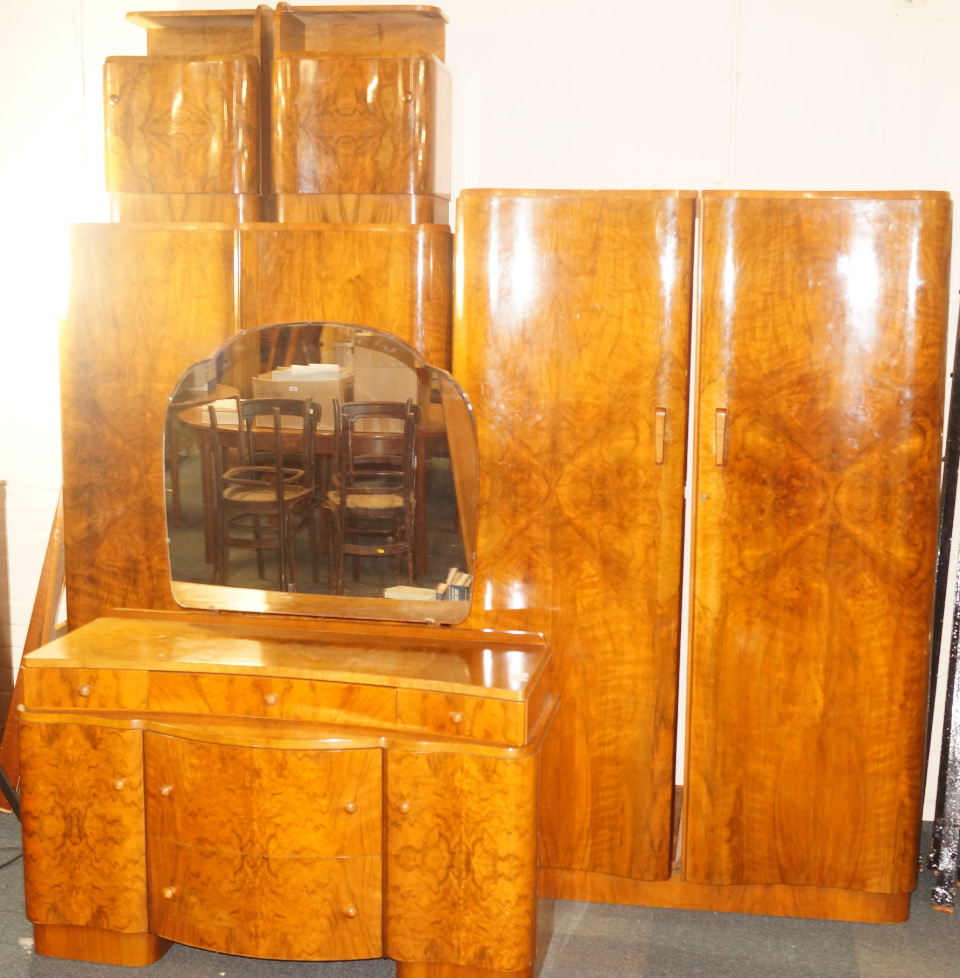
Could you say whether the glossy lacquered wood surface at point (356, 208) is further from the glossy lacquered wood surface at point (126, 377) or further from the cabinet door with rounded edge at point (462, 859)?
the cabinet door with rounded edge at point (462, 859)

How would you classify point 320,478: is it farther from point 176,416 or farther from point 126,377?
point 126,377

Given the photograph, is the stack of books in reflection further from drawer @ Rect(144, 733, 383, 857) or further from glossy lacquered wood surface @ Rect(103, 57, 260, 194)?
glossy lacquered wood surface @ Rect(103, 57, 260, 194)

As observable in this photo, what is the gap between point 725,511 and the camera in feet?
8.58

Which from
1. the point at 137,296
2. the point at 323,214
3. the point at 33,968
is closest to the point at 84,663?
the point at 33,968

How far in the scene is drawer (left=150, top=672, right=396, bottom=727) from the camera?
2414 mm

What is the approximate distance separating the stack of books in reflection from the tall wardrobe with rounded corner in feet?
0.23

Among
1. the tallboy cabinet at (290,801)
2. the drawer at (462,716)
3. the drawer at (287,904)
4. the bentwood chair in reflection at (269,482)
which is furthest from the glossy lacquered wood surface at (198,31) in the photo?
the drawer at (287,904)

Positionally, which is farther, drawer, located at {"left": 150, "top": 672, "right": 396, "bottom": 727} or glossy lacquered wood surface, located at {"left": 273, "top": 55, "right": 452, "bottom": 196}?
glossy lacquered wood surface, located at {"left": 273, "top": 55, "right": 452, "bottom": 196}

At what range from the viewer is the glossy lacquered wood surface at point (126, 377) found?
2709 millimetres

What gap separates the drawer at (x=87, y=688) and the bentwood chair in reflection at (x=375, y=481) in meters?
0.58

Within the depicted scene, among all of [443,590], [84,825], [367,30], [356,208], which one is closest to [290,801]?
[84,825]

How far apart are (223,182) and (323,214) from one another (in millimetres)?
260

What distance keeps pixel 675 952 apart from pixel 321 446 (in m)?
1.45

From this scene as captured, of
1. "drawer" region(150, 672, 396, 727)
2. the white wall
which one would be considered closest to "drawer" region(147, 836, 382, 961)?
"drawer" region(150, 672, 396, 727)
